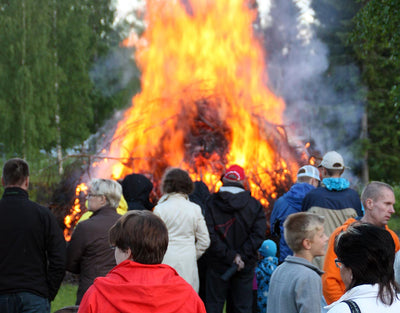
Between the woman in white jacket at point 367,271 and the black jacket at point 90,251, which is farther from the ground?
the woman in white jacket at point 367,271

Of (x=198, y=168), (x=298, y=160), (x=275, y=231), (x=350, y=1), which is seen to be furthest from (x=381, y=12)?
(x=350, y=1)

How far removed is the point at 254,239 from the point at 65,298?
13.3 feet

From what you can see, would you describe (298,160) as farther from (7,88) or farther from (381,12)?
(7,88)

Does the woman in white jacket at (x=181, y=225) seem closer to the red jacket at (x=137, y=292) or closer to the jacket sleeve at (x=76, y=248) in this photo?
the jacket sleeve at (x=76, y=248)

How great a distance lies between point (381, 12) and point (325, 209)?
36.9 feet

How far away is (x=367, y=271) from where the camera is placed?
9.22 feet

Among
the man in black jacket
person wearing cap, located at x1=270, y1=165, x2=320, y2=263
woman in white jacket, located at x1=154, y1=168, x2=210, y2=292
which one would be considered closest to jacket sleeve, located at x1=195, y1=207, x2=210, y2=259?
woman in white jacket, located at x1=154, y1=168, x2=210, y2=292

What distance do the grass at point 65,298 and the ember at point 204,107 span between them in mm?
2380

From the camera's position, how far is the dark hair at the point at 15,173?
15.9 feet

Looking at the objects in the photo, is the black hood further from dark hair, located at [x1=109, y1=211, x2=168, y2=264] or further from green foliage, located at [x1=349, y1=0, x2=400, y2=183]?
green foliage, located at [x1=349, y1=0, x2=400, y2=183]

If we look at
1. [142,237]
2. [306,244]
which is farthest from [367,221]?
[142,237]

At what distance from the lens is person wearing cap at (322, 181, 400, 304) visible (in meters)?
4.21

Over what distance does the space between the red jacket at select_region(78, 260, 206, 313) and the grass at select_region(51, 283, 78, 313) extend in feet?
19.7

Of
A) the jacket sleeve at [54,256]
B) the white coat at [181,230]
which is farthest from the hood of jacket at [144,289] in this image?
the white coat at [181,230]
